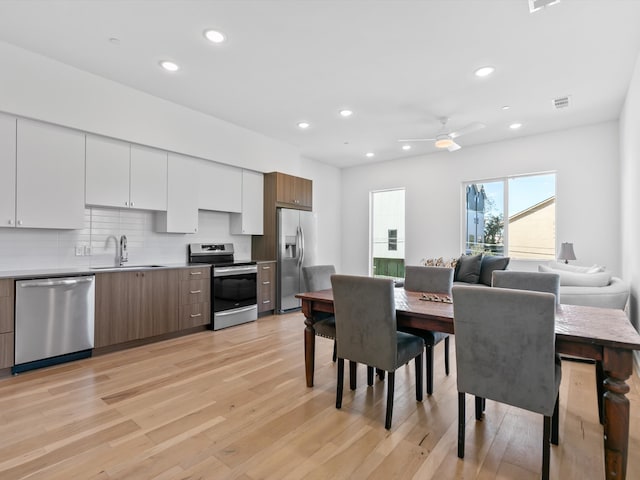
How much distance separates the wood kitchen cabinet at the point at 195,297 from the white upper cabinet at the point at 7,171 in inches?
66.8

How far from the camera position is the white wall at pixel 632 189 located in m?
3.19

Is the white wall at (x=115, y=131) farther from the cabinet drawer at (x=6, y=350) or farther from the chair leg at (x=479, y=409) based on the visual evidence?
the chair leg at (x=479, y=409)

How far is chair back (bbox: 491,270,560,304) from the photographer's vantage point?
2.53m

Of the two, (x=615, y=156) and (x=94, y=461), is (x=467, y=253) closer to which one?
(x=615, y=156)

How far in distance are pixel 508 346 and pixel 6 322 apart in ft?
12.5

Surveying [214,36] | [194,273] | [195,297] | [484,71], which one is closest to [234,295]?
[195,297]

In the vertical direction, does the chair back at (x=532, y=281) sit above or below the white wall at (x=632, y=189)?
below

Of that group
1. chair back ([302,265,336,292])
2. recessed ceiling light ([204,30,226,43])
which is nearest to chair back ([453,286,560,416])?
chair back ([302,265,336,292])

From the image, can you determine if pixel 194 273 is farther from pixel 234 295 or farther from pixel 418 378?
pixel 418 378

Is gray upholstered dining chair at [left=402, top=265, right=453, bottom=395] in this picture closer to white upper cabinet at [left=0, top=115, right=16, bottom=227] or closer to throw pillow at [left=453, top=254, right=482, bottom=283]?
throw pillow at [left=453, top=254, right=482, bottom=283]

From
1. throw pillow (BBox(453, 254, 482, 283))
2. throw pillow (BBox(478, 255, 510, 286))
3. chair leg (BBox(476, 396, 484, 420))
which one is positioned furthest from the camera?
throw pillow (BBox(453, 254, 482, 283))

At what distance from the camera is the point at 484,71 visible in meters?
3.38

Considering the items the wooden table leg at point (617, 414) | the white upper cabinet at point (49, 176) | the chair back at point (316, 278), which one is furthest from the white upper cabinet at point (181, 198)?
the wooden table leg at point (617, 414)

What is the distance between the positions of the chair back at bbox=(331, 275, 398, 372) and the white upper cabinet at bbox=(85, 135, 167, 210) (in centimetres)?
289
